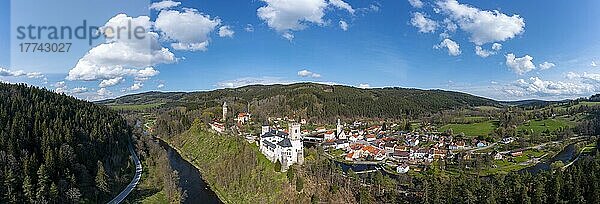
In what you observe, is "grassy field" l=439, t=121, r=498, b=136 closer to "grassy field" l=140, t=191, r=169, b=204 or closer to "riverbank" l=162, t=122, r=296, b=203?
"riverbank" l=162, t=122, r=296, b=203

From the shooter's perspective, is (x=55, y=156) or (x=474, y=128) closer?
(x=55, y=156)

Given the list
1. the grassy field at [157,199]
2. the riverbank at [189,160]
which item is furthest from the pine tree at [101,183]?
the riverbank at [189,160]

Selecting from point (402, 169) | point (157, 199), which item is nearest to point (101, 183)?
point (157, 199)

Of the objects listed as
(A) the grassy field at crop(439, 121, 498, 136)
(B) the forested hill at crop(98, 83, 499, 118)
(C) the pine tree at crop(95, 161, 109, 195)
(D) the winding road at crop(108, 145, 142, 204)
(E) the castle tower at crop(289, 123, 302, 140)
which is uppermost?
(B) the forested hill at crop(98, 83, 499, 118)

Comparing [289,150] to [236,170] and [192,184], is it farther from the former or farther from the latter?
[192,184]

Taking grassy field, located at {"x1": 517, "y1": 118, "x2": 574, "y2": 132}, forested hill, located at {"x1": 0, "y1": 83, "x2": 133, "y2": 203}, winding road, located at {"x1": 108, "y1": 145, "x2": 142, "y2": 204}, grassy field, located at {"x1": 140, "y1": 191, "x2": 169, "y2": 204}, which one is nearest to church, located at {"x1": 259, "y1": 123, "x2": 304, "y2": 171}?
grassy field, located at {"x1": 140, "y1": 191, "x2": 169, "y2": 204}

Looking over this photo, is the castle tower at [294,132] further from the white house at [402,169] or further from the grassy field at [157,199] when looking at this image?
the white house at [402,169]

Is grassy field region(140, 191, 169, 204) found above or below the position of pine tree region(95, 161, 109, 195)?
below

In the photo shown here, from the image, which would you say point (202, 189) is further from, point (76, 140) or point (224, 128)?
point (224, 128)
